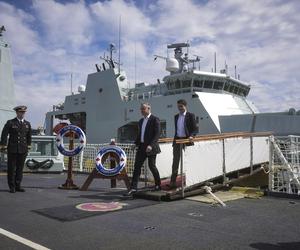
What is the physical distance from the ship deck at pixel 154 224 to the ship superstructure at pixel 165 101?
13688mm

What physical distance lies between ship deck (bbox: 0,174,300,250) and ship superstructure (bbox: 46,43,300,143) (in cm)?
1369

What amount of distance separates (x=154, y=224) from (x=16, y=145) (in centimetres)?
394

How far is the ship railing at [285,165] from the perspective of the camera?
6.64 m

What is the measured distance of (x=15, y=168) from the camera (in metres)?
7.20

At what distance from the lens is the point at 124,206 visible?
538 centimetres

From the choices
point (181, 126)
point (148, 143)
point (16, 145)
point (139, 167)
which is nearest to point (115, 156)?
point (139, 167)

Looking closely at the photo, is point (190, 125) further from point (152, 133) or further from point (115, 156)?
point (115, 156)

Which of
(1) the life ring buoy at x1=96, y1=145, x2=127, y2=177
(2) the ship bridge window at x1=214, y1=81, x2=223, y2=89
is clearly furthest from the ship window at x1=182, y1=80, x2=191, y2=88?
(1) the life ring buoy at x1=96, y1=145, x2=127, y2=177

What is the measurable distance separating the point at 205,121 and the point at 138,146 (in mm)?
13592

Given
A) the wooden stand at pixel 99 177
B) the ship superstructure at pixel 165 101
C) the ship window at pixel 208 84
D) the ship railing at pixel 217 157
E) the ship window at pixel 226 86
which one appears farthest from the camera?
the ship window at pixel 226 86

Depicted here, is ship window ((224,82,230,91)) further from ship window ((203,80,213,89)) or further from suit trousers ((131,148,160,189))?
suit trousers ((131,148,160,189))

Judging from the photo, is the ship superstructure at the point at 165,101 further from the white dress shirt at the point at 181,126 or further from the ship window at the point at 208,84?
the white dress shirt at the point at 181,126

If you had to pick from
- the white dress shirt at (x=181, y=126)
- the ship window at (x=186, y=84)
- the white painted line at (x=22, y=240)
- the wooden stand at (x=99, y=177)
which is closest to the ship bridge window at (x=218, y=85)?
the ship window at (x=186, y=84)

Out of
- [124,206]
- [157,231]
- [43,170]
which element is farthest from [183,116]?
[43,170]
